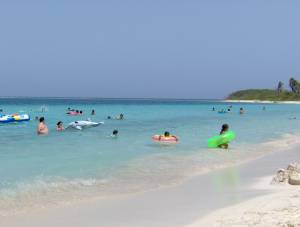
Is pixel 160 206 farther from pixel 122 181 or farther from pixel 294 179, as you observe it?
pixel 294 179

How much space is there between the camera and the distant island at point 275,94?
13638 cm

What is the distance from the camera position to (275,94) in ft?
493

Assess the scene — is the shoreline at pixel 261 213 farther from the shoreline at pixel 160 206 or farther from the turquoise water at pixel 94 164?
the turquoise water at pixel 94 164

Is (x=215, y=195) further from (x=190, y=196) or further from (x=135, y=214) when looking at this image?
(x=135, y=214)

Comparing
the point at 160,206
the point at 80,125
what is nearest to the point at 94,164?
the point at 160,206

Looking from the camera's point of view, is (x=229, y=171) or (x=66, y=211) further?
(x=229, y=171)

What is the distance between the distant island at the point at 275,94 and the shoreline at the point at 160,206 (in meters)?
126

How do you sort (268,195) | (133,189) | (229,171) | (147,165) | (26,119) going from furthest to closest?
1. (26,119)
2. (147,165)
3. (229,171)
4. (133,189)
5. (268,195)

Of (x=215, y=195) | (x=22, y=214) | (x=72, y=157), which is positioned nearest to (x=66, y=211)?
(x=22, y=214)

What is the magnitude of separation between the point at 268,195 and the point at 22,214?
4.64m

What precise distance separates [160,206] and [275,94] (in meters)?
147

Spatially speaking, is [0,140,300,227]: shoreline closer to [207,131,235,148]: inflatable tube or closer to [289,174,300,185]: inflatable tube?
[289,174,300,185]: inflatable tube

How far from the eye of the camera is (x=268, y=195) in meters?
9.16

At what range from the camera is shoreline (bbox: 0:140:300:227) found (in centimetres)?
732
